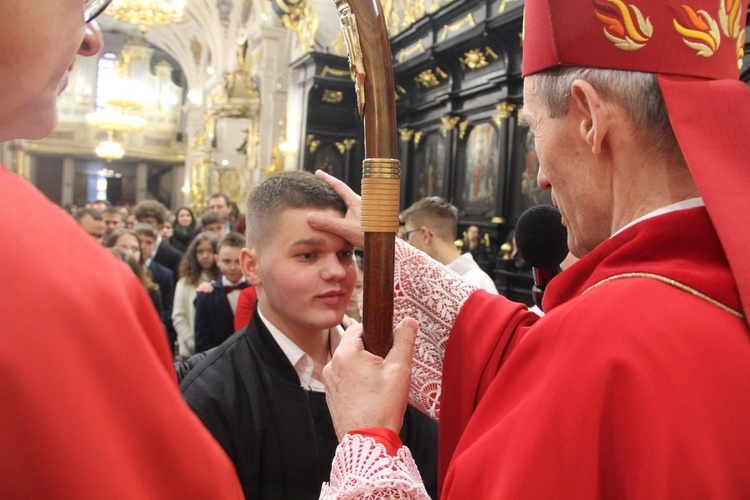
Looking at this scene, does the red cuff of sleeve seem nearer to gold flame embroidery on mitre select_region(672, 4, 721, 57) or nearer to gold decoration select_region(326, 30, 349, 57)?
gold flame embroidery on mitre select_region(672, 4, 721, 57)

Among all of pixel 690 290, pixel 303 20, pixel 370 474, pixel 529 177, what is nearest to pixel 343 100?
pixel 303 20

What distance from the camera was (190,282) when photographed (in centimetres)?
543

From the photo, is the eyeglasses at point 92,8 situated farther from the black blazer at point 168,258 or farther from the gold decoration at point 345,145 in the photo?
the gold decoration at point 345,145

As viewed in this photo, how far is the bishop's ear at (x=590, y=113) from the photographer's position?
3.80ft

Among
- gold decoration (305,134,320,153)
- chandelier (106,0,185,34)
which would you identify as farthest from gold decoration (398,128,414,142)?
chandelier (106,0,185,34)

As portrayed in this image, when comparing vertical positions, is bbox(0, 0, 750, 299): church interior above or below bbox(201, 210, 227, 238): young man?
above

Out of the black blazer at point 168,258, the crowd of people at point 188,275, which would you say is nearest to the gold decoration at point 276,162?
the crowd of people at point 188,275

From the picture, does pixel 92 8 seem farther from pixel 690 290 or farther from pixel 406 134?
pixel 406 134

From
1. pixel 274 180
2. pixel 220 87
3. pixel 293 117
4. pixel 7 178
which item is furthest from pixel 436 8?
pixel 220 87

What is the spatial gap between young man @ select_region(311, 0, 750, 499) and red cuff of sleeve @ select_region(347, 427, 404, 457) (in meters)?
0.01

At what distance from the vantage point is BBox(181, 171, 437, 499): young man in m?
1.67

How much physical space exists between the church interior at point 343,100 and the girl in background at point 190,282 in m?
1.94

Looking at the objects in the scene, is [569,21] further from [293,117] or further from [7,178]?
[293,117]

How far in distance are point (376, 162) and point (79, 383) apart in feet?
2.82
